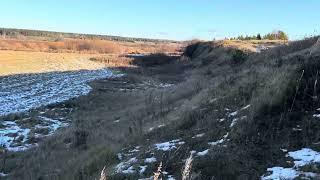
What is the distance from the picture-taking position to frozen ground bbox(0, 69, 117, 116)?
94.5 ft

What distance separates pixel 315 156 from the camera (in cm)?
811

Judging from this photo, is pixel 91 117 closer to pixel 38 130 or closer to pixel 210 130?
pixel 38 130

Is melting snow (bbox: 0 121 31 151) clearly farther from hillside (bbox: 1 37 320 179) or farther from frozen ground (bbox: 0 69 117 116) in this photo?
frozen ground (bbox: 0 69 117 116)

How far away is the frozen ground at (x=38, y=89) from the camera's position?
94.5ft

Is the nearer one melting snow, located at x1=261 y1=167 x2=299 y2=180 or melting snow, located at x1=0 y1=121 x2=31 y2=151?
melting snow, located at x1=261 y1=167 x2=299 y2=180

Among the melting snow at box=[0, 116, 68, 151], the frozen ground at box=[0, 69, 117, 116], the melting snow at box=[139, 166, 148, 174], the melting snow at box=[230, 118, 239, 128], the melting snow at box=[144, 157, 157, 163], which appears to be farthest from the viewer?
the frozen ground at box=[0, 69, 117, 116]

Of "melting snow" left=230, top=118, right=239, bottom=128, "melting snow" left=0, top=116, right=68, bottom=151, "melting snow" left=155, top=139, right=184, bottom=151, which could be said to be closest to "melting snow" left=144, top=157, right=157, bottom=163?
"melting snow" left=155, top=139, right=184, bottom=151

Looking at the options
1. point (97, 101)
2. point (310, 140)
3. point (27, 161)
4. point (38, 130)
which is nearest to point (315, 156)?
point (310, 140)

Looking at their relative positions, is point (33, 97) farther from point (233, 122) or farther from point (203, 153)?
point (203, 153)

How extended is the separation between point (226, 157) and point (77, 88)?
28445 mm

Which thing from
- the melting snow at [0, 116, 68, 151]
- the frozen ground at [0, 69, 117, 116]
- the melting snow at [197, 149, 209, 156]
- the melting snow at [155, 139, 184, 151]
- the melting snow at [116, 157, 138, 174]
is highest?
the melting snow at [197, 149, 209, 156]

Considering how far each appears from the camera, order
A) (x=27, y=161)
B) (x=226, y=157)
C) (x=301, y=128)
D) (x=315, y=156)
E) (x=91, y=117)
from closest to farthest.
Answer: (x=315, y=156), (x=226, y=157), (x=301, y=128), (x=27, y=161), (x=91, y=117)

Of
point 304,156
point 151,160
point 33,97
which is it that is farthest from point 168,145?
point 33,97

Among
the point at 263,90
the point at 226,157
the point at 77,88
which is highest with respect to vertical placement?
the point at 263,90
